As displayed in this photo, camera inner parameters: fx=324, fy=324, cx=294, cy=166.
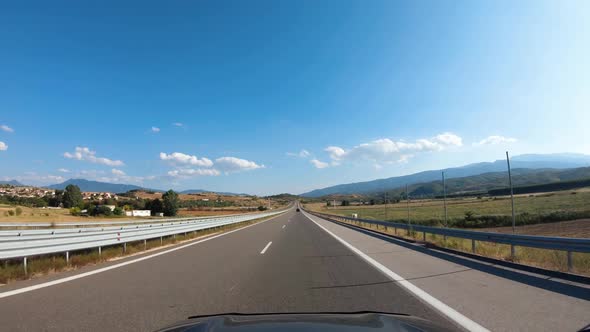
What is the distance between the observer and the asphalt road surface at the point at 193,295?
4355 millimetres

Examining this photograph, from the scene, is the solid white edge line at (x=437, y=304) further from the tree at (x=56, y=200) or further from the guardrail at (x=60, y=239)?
the tree at (x=56, y=200)

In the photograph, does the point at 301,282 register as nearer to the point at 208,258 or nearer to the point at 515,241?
the point at 208,258

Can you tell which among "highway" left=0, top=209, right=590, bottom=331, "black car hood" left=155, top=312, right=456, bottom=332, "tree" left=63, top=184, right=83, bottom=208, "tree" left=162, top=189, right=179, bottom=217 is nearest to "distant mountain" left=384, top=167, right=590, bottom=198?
"highway" left=0, top=209, right=590, bottom=331

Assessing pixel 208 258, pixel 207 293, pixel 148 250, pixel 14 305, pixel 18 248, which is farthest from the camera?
pixel 148 250

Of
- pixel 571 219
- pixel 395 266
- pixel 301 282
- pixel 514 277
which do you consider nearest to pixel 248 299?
pixel 301 282

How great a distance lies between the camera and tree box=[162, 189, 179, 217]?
8144cm

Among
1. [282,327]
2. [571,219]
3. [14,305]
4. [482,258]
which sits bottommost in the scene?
[571,219]

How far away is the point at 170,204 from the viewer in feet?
267

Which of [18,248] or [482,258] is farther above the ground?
[18,248]

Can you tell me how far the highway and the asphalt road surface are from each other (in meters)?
0.02

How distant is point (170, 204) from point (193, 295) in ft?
268

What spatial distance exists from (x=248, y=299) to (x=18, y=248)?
566 cm

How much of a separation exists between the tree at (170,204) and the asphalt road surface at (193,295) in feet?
255

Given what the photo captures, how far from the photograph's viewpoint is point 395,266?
8367 mm
